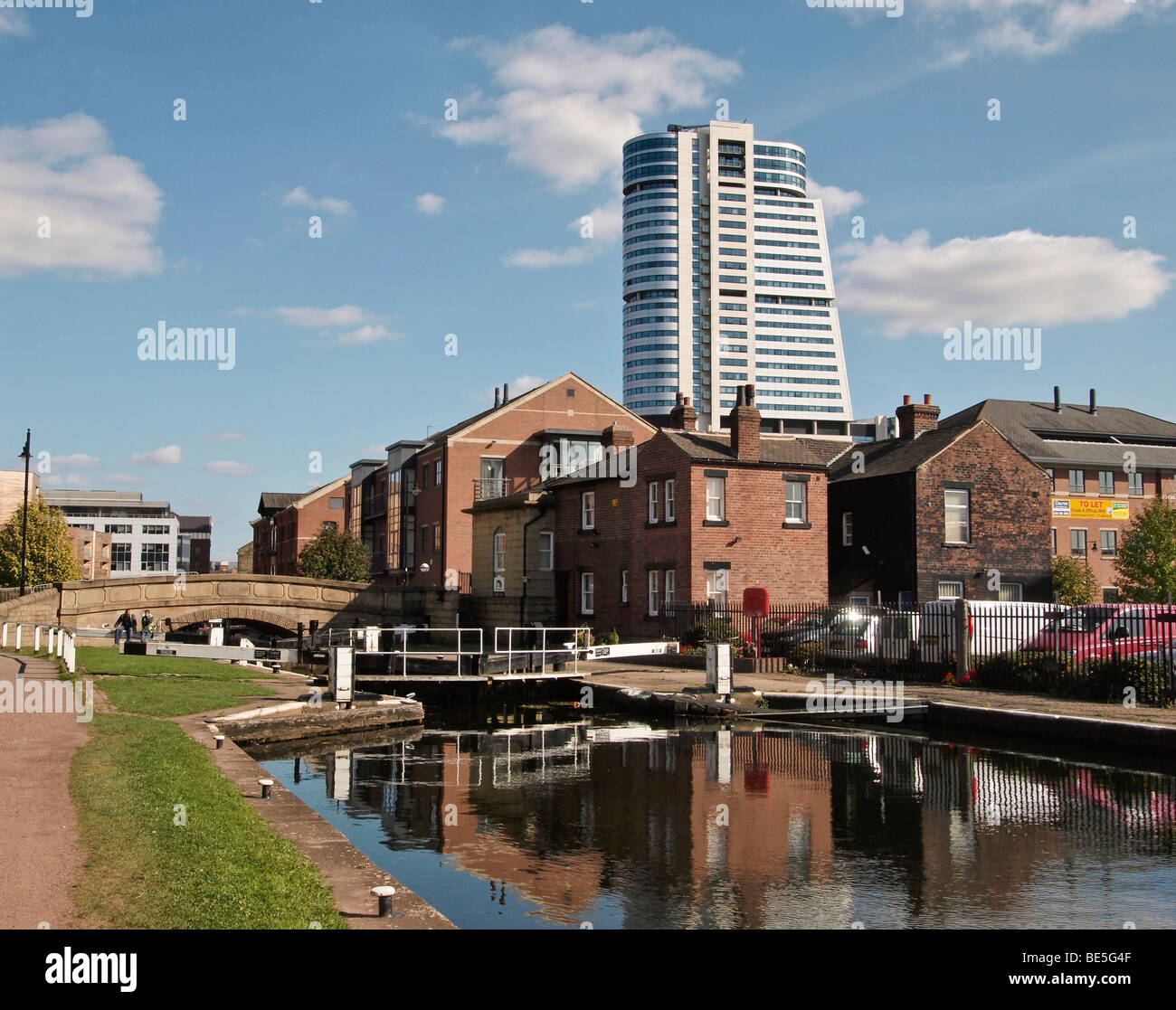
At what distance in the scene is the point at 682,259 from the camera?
650 ft

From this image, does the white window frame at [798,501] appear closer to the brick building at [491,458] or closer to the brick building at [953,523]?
the brick building at [953,523]

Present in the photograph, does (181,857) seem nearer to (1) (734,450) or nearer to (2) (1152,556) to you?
(1) (734,450)

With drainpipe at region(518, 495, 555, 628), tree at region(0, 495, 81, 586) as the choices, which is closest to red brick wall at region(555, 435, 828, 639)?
drainpipe at region(518, 495, 555, 628)

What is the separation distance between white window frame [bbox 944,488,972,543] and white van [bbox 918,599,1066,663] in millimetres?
12030

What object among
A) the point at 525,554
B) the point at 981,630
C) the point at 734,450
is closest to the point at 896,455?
the point at 734,450

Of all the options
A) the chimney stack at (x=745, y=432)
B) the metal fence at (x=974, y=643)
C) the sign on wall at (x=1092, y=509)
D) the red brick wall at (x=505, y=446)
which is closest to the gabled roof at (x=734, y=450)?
the chimney stack at (x=745, y=432)

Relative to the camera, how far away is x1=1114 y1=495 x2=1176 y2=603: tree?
5312cm

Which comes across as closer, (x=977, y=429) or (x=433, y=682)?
(x=433, y=682)

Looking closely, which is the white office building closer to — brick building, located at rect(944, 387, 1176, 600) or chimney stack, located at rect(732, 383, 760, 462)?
brick building, located at rect(944, 387, 1176, 600)

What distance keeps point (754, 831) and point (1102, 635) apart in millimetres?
15261

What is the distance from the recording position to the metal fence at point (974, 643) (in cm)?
2261

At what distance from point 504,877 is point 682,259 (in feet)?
642

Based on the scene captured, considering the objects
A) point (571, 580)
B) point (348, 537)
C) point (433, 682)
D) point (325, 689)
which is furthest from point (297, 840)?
point (348, 537)
